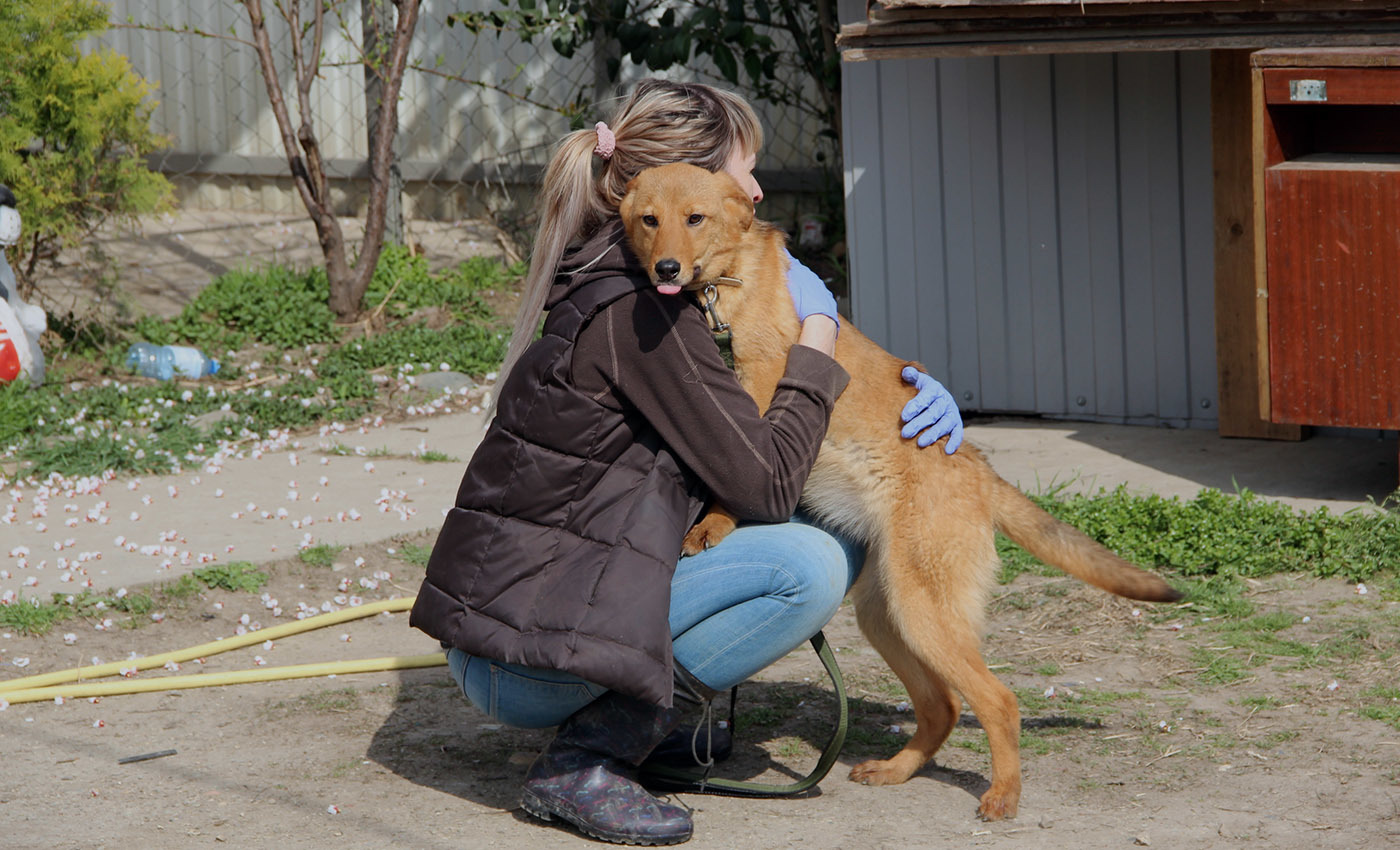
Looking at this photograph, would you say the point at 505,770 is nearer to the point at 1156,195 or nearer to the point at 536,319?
the point at 536,319

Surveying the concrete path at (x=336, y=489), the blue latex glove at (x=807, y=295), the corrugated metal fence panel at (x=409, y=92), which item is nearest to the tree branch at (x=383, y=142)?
the corrugated metal fence panel at (x=409, y=92)

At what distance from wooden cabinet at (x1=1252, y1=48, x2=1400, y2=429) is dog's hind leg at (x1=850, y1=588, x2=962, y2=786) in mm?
2376

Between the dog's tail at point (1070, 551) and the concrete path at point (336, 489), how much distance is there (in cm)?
208

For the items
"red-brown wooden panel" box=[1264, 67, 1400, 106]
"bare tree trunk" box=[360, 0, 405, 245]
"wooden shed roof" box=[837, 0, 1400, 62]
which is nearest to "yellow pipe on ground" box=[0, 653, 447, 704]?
"wooden shed roof" box=[837, 0, 1400, 62]

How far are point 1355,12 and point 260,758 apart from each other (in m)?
4.08

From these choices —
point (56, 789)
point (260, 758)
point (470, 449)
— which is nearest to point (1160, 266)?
point (470, 449)

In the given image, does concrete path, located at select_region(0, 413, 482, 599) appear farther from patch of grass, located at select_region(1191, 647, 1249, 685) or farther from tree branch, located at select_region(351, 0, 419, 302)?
patch of grass, located at select_region(1191, 647, 1249, 685)

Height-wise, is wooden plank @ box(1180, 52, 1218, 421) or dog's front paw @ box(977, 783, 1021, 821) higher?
wooden plank @ box(1180, 52, 1218, 421)

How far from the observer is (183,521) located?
5.17 meters

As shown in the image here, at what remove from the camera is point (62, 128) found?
7.14 meters

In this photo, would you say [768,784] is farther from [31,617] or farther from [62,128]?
[62,128]

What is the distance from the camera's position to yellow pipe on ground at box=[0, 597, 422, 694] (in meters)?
3.78

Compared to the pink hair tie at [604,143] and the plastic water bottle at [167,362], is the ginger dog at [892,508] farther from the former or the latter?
the plastic water bottle at [167,362]

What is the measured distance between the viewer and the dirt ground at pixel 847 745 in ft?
9.60
